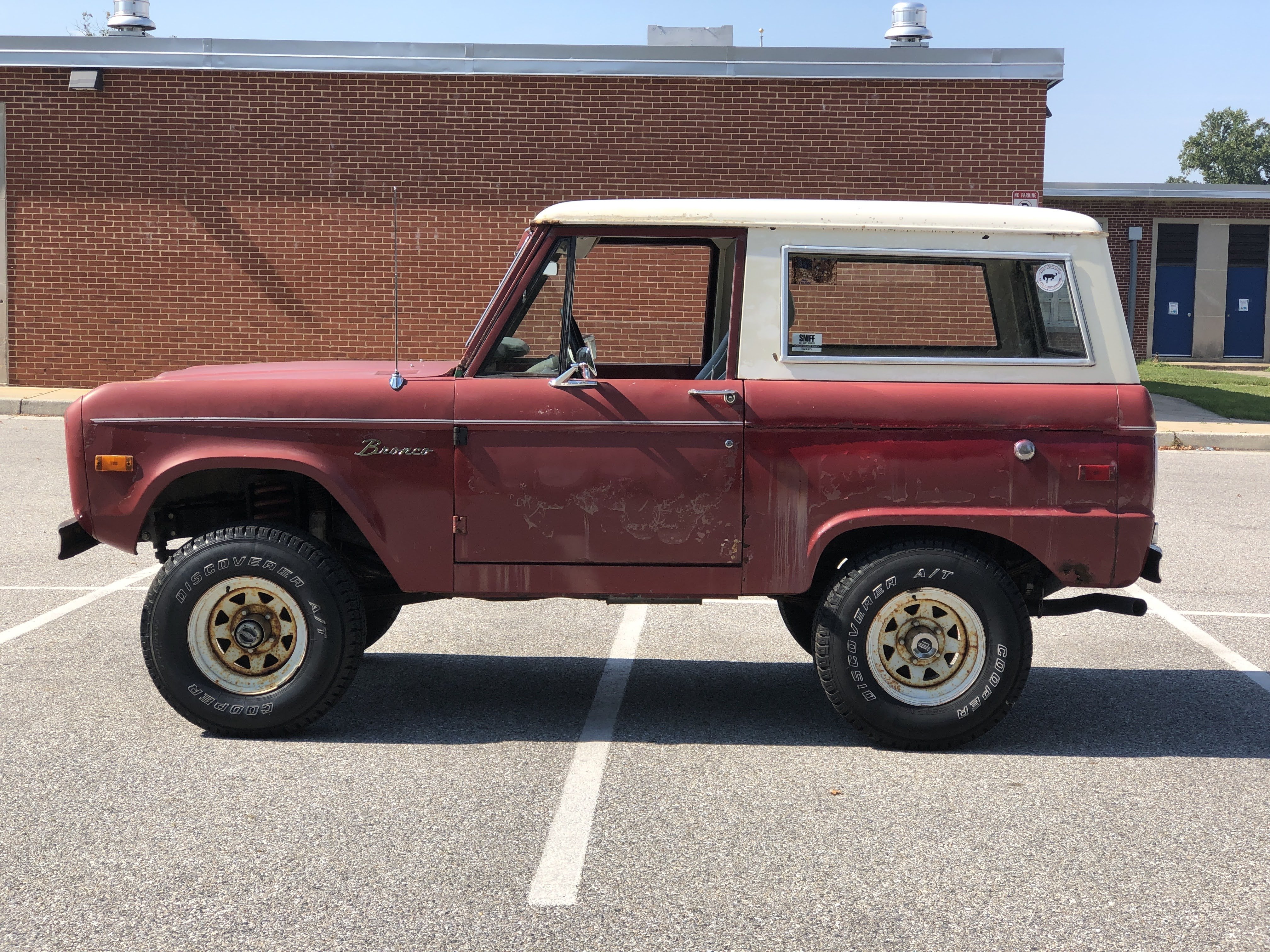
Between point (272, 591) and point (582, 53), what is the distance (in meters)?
13.7

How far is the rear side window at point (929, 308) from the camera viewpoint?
495 centimetres

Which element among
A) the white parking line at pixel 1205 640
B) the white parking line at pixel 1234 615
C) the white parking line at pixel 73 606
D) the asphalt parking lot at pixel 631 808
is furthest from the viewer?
the white parking line at pixel 1234 615

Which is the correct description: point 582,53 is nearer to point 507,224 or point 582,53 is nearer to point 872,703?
point 507,224

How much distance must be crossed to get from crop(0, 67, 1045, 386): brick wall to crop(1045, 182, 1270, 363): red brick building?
16.6m

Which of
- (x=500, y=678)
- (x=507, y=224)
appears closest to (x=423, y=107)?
(x=507, y=224)

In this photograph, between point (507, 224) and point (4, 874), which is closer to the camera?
point (4, 874)

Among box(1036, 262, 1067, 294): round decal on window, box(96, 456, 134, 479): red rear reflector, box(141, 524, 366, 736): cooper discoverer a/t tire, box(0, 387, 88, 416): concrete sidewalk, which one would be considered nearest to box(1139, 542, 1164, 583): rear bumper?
box(1036, 262, 1067, 294): round decal on window

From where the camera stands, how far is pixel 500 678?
5898 mm

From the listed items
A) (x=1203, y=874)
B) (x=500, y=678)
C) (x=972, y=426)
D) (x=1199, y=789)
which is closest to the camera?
(x=1203, y=874)

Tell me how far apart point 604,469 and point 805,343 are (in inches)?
35.7

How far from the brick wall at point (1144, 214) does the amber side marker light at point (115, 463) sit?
102 ft

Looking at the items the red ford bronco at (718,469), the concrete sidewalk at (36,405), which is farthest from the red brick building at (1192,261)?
the red ford bronco at (718,469)

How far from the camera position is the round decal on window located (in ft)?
16.2

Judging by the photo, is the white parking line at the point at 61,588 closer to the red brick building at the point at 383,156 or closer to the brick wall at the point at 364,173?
the brick wall at the point at 364,173
